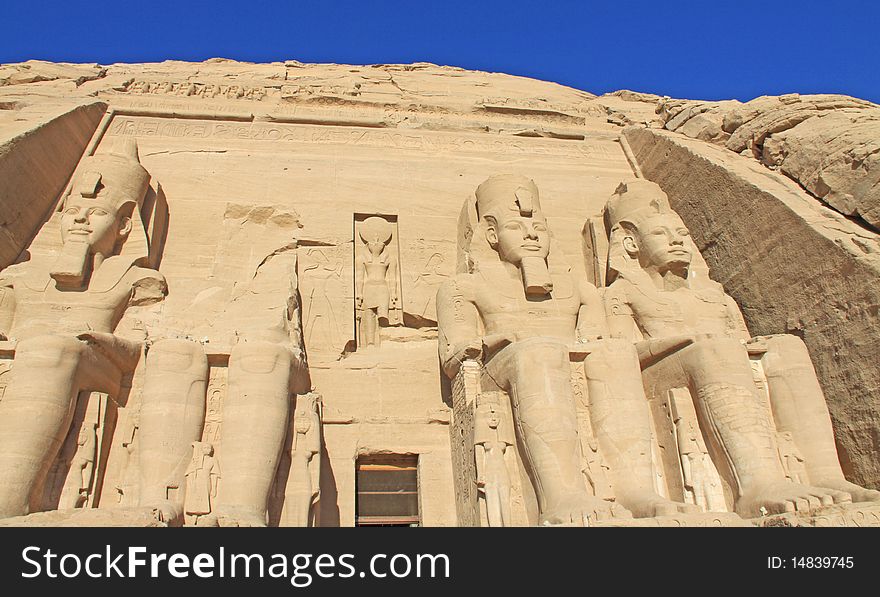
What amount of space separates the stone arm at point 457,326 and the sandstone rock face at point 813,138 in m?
2.44

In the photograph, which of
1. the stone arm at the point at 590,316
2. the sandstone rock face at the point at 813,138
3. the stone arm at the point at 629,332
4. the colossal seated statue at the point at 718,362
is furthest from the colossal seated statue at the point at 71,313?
the sandstone rock face at the point at 813,138

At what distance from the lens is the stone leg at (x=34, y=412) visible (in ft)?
11.8

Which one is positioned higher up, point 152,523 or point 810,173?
point 810,173

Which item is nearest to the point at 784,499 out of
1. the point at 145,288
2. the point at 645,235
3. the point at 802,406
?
the point at 802,406

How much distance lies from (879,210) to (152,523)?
4.34 meters

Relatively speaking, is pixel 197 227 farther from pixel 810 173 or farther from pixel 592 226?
pixel 810 173

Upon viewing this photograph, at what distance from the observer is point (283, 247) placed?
5414 millimetres

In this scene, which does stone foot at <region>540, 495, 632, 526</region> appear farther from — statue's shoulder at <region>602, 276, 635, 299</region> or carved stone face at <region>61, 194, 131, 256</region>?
carved stone face at <region>61, 194, 131, 256</region>

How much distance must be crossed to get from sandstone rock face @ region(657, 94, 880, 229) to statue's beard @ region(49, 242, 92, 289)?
4.72 metres

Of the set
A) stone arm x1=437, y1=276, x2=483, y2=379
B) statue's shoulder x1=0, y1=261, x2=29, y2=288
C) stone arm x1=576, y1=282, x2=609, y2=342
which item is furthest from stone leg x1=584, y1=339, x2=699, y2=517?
statue's shoulder x1=0, y1=261, x2=29, y2=288

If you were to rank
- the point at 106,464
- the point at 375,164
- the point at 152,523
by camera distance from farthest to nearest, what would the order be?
the point at 375,164, the point at 106,464, the point at 152,523

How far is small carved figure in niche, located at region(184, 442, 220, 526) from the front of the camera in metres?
3.83

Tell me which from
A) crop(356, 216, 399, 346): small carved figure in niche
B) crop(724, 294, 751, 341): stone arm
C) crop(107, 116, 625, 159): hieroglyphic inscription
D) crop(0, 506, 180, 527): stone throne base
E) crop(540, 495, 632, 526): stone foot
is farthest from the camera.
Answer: crop(107, 116, 625, 159): hieroglyphic inscription
